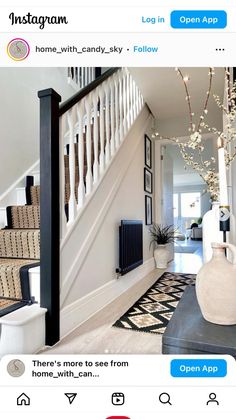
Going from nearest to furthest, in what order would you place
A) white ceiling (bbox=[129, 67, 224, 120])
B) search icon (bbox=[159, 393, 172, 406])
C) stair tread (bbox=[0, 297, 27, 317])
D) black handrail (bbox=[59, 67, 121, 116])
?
search icon (bbox=[159, 393, 172, 406])
stair tread (bbox=[0, 297, 27, 317])
black handrail (bbox=[59, 67, 121, 116])
white ceiling (bbox=[129, 67, 224, 120])

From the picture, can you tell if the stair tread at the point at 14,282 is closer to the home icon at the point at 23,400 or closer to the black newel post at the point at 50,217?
the black newel post at the point at 50,217

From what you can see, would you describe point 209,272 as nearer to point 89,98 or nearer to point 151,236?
point 89,98

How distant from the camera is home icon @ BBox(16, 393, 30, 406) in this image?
0.38 m

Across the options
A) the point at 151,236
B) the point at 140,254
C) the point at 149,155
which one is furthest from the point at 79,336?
the point at 149,155

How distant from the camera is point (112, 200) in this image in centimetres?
183

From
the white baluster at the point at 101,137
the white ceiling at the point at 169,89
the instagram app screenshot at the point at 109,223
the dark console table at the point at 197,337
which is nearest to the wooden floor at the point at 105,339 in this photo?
the instagram app screenshot at the point at 109,223

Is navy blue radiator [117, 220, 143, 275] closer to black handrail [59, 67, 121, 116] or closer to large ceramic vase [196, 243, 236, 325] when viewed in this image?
black handrail [59, 67, 121, 116]

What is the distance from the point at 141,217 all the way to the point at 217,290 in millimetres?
2189

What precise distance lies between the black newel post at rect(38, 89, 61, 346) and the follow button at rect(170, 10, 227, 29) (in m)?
0.77

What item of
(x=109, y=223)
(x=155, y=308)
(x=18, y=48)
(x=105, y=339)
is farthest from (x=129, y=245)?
(x=18, y=48)

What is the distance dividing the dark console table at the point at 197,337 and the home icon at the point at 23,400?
244 millimetres

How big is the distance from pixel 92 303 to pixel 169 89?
219cm

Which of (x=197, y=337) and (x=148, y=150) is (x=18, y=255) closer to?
(x=197, y=337)

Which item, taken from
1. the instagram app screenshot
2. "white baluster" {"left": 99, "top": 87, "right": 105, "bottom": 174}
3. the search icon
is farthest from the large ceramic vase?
"white baluster" {"left": 99, "top": 87, "right": 105, "bottom": 174}
